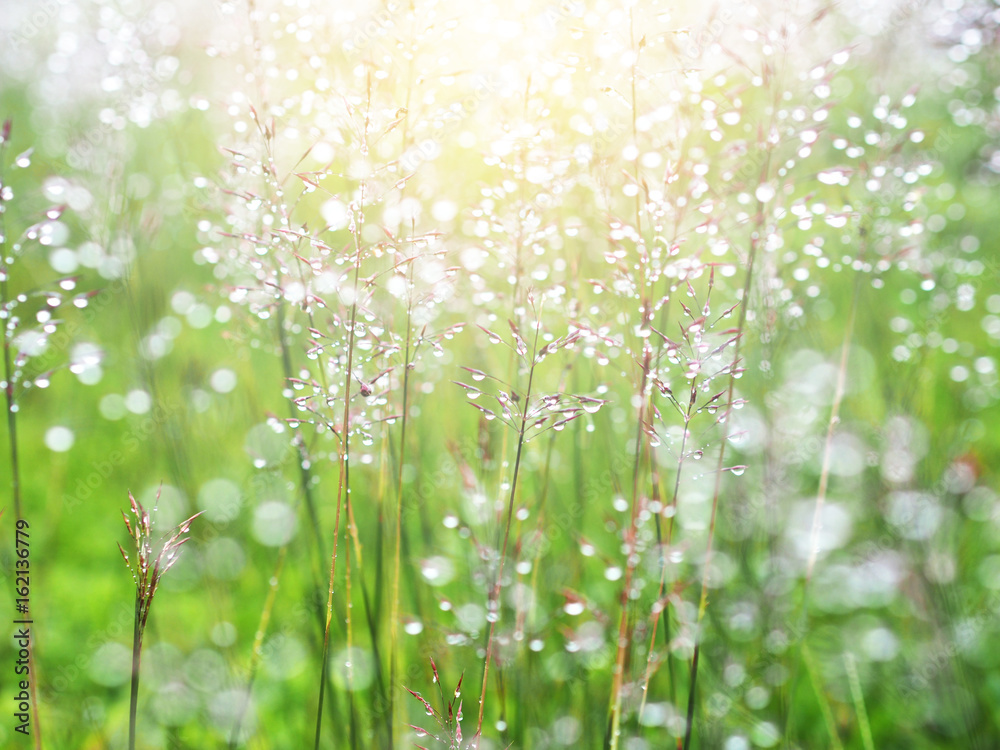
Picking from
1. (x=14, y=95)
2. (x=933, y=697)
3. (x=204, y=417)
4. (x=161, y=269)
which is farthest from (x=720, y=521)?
(x=14, y=95)

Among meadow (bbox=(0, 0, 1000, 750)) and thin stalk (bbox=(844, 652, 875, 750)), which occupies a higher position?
meadow (bbox=(0, 0, 1000, 750))

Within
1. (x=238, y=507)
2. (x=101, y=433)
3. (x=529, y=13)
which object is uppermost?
(x=529, y=13)

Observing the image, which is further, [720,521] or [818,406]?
[818,406]

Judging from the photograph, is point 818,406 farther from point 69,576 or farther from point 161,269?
point 161,269

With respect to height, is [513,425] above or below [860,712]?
above

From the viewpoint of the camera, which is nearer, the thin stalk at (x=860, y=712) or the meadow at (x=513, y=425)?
the meadow at (x=513, y=425)

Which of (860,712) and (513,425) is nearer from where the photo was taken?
(513,425)

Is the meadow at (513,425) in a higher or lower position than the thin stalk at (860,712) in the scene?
higher

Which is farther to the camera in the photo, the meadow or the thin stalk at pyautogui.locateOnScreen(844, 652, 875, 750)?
the thin stalk at pyautogui.locateOnScreen(844, 652, 875, 750)
